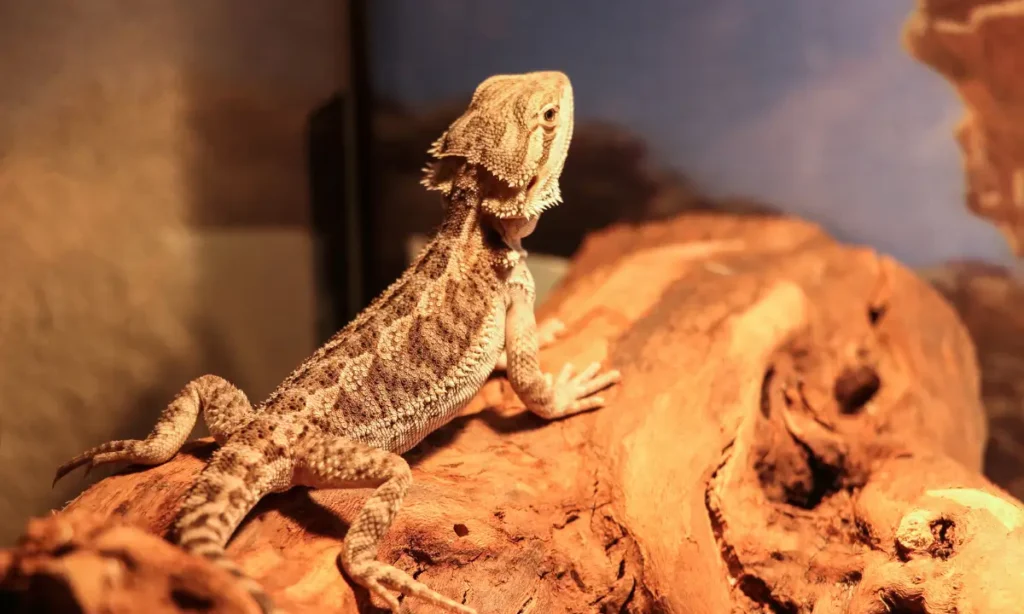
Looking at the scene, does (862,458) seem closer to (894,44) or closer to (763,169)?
(763,169)

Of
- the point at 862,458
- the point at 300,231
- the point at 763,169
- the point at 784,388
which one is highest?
the point at 763,169

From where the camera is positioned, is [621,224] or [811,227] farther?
[621,224]

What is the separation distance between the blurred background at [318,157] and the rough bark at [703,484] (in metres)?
0.90

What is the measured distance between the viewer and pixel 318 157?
5418mm

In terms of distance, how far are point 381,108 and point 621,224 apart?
2139 mm

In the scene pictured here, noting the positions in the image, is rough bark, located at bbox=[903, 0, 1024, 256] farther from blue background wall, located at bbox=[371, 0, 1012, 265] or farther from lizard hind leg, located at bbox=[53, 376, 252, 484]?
lizard hind leg, located at bbox=[53, 376, 252, 484]

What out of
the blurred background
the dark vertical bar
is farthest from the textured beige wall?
the dark vertical bar

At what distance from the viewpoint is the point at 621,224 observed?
5.66 meters

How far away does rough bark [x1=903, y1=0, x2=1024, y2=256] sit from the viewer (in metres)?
4.57

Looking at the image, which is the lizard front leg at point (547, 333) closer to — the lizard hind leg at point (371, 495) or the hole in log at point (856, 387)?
the lizard hind leg at point (371, 495)

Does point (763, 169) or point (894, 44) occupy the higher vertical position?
point (894, 44)

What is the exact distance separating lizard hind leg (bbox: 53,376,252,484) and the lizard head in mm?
1457

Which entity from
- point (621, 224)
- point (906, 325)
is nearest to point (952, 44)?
point (906, 325)

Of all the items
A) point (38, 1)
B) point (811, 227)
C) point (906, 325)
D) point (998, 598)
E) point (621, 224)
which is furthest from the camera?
point (621, 224)
